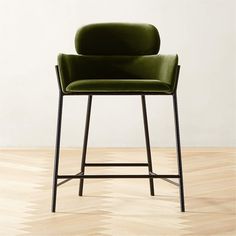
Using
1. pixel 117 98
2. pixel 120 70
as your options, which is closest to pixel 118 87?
pixel 120 70

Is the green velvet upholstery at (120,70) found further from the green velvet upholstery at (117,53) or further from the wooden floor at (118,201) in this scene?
the wooden floor at (118,201)

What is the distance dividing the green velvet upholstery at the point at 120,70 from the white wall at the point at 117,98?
149cm

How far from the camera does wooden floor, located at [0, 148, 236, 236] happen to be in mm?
2586

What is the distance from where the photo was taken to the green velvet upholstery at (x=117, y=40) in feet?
10.5

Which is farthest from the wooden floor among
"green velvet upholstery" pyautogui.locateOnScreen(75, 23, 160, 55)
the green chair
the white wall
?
"green velvet upholstery" pyautogui.locateOnScreen(75, 23, 160, 55)

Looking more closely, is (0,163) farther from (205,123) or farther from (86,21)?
Result: (205,123)

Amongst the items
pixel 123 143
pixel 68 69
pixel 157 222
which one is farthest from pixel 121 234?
pixel 123 143

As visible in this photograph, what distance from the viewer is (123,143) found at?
15.5ft

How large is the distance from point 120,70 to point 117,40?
6.1 inches

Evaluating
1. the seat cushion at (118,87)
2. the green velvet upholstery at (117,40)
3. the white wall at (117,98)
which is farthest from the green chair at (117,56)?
the white wall at (117,98)

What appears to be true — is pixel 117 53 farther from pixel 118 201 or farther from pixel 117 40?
pixel 118 201

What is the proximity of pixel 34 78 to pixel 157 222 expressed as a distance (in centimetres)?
229

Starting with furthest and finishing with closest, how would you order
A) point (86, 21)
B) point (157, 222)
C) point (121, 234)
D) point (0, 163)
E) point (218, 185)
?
point (86, 21)
point (0, 163)
point (218, 185)
point (157, 222)
point (121, 234)

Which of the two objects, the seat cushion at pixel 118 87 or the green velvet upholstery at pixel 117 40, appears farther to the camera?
the green velvet upholstery at pixel 117 40
